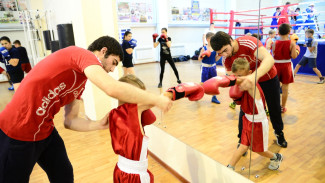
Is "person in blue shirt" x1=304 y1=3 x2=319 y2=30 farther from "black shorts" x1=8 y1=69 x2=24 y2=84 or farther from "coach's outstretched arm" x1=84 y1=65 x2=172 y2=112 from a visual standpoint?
"black shorts" x1=8 y1=69 x2=24 y2=84

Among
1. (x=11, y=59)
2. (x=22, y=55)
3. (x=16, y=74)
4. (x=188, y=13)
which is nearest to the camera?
(x=188, y=13)

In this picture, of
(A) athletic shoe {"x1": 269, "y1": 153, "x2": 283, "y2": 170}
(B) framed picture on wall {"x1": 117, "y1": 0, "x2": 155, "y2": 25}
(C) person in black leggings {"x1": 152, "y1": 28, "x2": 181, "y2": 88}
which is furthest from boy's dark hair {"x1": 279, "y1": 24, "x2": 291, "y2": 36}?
(B) framed picture on wall {"x1": 117, "y1": 0, "x2": 155, "y2": 25}

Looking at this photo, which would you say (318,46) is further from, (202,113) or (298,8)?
(202,113)

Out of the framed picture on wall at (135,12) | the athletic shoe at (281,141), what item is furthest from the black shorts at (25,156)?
the framed picture on wall at (135,12)

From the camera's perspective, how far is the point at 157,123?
2.40m

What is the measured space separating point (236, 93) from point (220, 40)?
391 millimetres

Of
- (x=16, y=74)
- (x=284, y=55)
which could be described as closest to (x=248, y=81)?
(x=284, y=55)

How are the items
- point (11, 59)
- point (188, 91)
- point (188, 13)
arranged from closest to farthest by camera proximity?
point (188, 91) < point (188, 13) < point (11, 59)

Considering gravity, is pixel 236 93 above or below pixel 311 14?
below

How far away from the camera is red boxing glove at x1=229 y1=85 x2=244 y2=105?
5.04ft

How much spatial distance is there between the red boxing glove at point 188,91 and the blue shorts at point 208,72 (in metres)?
0.45

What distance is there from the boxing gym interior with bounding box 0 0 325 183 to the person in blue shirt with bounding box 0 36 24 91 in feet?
7.03

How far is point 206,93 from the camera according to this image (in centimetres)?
126

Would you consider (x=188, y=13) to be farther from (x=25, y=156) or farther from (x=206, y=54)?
(x=25, y=156)
